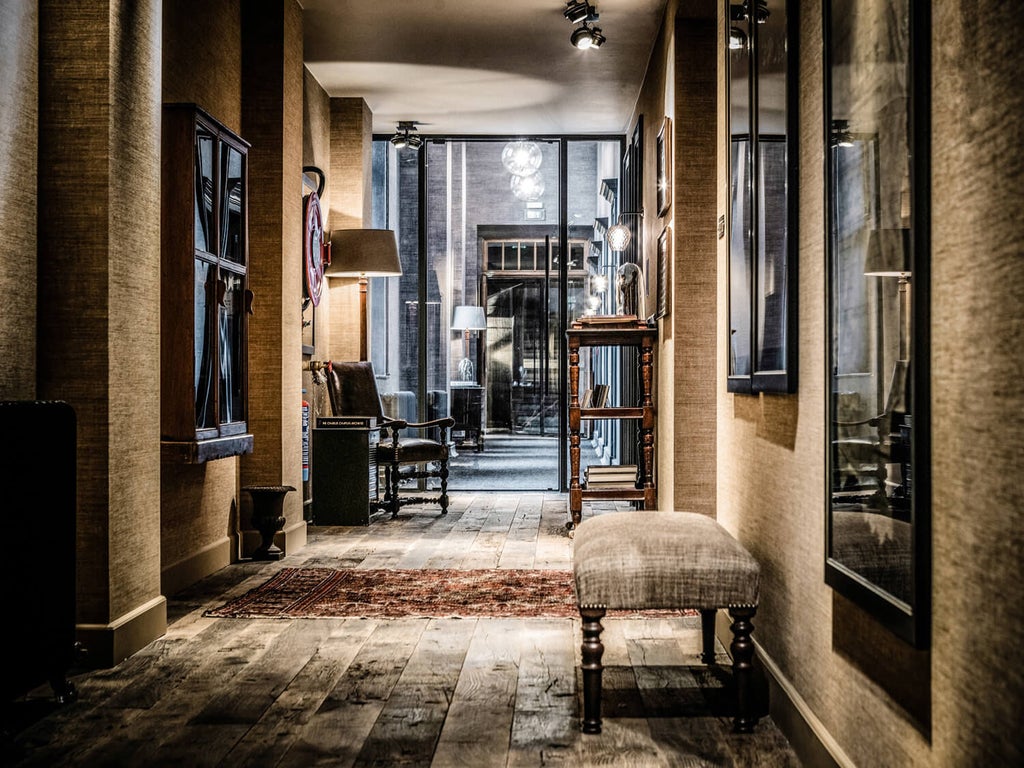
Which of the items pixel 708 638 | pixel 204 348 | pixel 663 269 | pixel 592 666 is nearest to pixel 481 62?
pixel 663 269

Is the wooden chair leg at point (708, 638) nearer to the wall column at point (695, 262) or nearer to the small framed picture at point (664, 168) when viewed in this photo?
the wall column at point (695, 262)

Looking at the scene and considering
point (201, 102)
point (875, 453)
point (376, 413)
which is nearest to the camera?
point (875, 453)

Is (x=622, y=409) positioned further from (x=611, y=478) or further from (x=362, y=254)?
(x=362, y=254)

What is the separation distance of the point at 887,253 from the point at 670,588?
41.5 inches

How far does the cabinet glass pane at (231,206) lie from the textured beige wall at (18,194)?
1109 mm

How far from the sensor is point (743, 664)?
92.1 inches

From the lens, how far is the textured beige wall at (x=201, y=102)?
3.90 m

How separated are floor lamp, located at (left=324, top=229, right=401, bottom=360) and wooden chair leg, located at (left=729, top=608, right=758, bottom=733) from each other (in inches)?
171

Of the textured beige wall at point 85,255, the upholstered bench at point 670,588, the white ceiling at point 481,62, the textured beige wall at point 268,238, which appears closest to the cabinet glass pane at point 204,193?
the textured beige wall at point 85,255

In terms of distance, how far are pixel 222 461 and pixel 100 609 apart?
5.37ft

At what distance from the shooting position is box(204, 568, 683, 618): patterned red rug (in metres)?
3.60

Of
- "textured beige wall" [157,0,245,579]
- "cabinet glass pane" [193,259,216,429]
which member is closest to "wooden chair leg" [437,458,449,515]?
"textured beige wall" [157,0,245,579]

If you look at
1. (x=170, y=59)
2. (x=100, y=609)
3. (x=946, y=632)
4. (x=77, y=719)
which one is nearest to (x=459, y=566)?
(x=100, y=609)

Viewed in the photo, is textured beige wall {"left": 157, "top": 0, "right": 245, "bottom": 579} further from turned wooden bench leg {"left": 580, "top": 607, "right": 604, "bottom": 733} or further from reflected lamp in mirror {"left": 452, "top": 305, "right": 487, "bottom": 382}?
reflected lamp in mirror {"left": 452, "top": 305, "right": 487, "bottom": 382}
